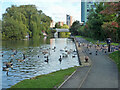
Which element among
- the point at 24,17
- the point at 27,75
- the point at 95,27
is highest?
the point at 24,17

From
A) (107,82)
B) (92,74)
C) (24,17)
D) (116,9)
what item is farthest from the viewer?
(24,17)

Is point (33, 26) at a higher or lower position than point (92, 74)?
higher

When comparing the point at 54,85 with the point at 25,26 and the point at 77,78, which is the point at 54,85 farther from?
the point at 25,26

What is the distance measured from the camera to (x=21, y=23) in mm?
92125

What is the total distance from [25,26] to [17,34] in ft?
Answer: 22.4

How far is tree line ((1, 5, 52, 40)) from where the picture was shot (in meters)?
87.4

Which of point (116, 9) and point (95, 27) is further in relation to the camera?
point (95, 27)

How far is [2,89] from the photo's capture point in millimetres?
14945

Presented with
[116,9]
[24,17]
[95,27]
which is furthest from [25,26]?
[116,9]

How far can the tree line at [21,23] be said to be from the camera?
8738cm

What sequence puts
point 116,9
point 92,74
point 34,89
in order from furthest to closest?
point 116,9 < point 92,74 < point 34,89

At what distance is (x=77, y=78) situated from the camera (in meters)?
15.6

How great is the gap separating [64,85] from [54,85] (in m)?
0.70

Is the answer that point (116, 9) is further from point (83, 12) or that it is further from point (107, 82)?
point (83, 12)
